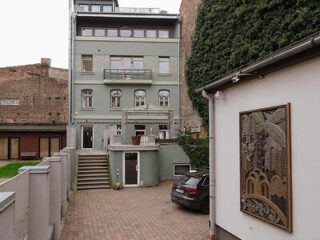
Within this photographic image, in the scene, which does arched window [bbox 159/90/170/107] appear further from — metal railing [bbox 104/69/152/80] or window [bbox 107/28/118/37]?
window [bbox 107/28/118/37]

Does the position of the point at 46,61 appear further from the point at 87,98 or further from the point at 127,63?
the point at 127,63

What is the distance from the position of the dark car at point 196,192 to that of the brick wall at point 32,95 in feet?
84.6

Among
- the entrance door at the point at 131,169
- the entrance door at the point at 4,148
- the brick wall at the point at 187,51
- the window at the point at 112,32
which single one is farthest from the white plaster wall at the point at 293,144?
the entrance door at the point at 4,148

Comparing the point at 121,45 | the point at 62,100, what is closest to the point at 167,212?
the point at 121,45

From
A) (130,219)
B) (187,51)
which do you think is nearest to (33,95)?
(187,51)

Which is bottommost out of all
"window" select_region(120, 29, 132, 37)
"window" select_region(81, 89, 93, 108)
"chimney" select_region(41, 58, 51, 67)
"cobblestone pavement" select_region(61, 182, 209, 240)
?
→ "cobblestone pavement" select_region(61, 182, 209, 240)

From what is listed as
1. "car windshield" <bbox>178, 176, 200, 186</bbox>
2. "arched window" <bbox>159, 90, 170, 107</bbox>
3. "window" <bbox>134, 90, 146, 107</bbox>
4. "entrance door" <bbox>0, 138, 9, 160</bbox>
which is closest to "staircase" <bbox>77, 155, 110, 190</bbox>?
"car windshield" <bbox>178, 176, 200, 186</bbox>

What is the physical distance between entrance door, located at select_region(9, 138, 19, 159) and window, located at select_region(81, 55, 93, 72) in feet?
30.1

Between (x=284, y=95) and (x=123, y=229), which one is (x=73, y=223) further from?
(x=284, y=95)

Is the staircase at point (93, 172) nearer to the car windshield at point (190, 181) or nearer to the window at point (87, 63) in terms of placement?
the car windshield at point (190, 181)

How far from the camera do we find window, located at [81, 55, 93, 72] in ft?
92.8

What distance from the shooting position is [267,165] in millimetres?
6320

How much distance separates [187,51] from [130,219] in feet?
62.5

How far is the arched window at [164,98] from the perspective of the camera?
95.6 ft
